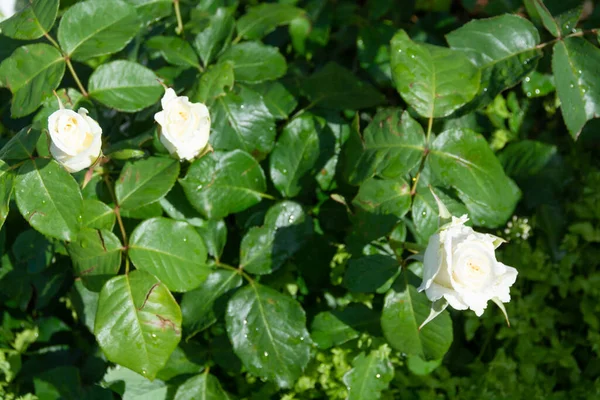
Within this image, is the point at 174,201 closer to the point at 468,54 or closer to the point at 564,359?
the point at 468,54

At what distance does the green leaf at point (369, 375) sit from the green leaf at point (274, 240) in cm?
34

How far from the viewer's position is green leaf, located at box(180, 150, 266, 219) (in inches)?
55.4

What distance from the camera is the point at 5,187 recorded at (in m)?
1.23

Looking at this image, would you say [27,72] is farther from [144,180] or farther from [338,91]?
[338,91]

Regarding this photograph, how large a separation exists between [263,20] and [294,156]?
48cm

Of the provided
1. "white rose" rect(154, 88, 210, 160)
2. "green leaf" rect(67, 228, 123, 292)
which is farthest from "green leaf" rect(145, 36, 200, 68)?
"green leaf" rect(67, 228, 123, 292)

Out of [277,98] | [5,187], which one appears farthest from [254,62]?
[5,187]

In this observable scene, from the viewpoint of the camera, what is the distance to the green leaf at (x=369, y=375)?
5.01 ft

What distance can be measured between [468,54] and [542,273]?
2.37ft

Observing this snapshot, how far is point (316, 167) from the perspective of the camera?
1.57m

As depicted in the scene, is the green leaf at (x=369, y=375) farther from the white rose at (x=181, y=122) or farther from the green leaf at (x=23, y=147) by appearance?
the green leaf at (x=23, y=147)

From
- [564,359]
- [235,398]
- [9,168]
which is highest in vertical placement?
[9,168]

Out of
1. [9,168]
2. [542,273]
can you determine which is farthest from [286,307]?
[542,273]

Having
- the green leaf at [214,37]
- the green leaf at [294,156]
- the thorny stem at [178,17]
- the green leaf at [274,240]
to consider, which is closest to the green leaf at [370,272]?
the green leaf at [274,240]
